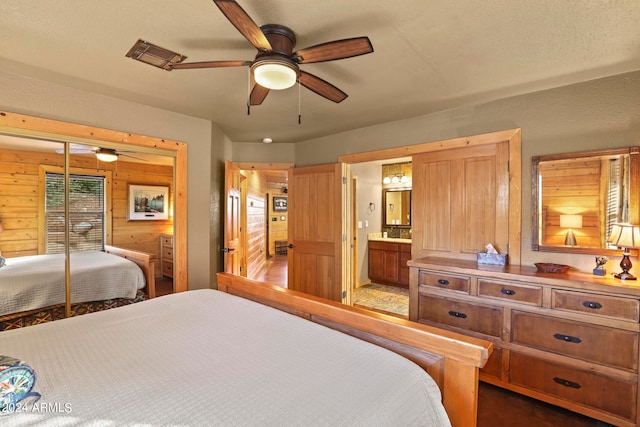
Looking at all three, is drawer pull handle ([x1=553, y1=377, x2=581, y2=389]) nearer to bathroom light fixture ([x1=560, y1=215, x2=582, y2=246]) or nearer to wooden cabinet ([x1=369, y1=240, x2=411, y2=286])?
bathroom light fixture ([x1=560, y1=215, x2=582, y2=246])

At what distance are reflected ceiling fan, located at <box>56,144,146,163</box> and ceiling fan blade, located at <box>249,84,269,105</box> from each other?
162cm

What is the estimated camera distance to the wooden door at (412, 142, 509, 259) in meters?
2.79

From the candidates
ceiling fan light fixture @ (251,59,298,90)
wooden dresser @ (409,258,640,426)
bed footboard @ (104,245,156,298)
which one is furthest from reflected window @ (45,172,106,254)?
wooden dresser @ (409,258,640,426)

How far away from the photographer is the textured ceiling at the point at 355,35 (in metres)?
1.56

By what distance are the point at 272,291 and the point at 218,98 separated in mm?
1924

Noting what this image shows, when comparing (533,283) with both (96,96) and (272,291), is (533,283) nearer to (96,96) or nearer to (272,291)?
(272,291)

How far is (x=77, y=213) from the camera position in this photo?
2660mm

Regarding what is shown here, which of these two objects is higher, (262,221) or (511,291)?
(262,221)

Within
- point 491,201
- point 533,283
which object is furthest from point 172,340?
point 491,201

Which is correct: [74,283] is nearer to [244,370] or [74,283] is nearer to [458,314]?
[244,370]

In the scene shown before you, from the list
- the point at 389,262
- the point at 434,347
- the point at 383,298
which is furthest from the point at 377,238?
the point at 434,347

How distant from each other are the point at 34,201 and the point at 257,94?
2093 millimetres

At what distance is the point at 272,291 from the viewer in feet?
6.33

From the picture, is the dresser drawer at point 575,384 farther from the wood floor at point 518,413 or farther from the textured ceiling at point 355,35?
the textured ceiling at point 355,35
